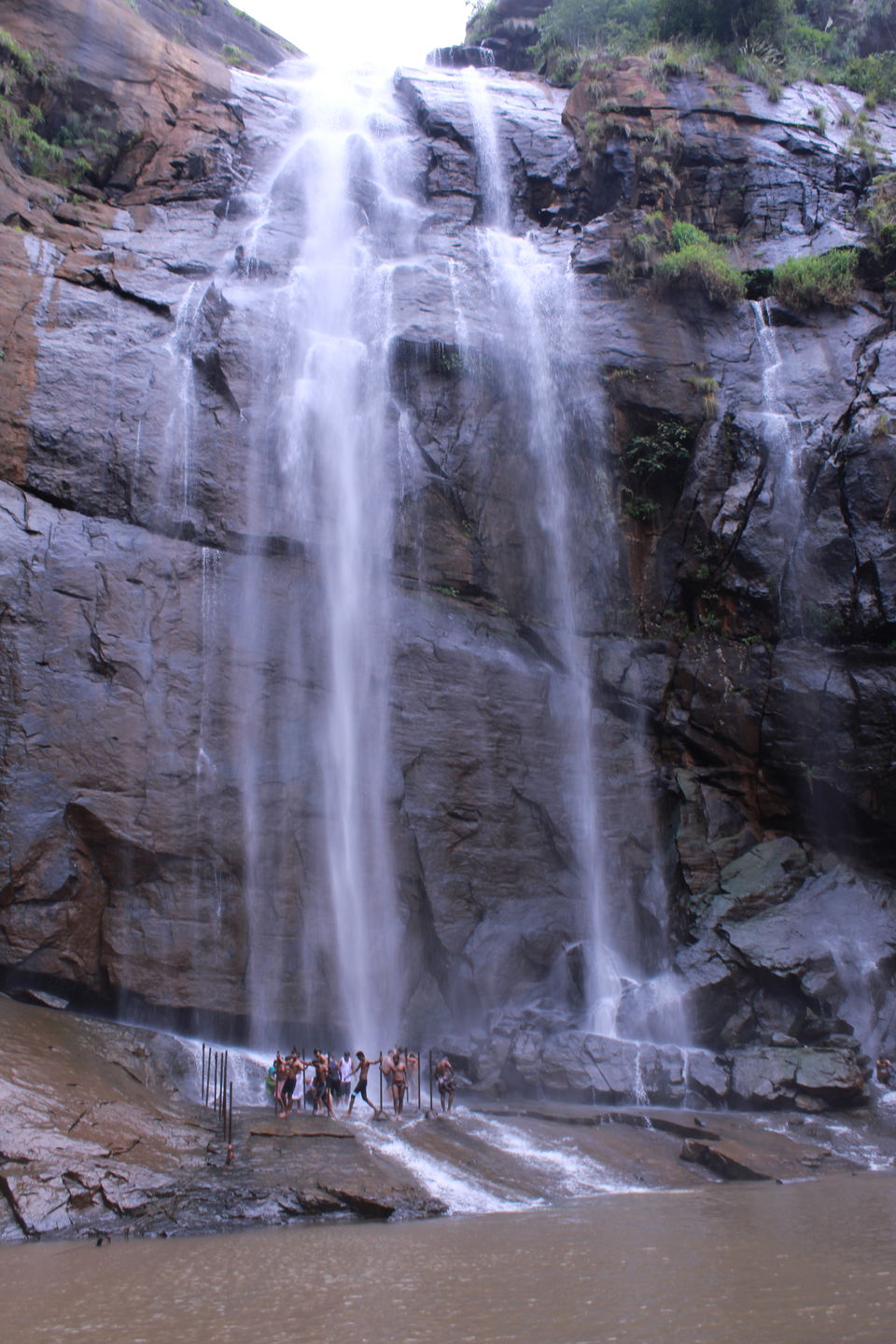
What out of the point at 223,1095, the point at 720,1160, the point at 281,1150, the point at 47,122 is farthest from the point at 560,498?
the point at 47,122

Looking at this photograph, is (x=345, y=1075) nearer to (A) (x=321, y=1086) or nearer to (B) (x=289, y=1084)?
(A) (x=321, y=1086)

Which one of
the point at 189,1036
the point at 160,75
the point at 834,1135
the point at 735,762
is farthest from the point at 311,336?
the point at 834,1135

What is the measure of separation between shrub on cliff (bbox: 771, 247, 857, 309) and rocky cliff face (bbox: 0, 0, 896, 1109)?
0.52m

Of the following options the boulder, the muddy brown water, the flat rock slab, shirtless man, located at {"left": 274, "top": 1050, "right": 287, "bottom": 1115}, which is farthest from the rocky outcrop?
the muddy brown water

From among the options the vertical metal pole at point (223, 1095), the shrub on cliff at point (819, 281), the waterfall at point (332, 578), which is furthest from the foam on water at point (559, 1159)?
the shrub on cliff at point (819, 281)

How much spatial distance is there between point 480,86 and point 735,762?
25540mm

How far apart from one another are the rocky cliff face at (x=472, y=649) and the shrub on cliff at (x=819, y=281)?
0.52 m

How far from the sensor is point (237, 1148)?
12.0m

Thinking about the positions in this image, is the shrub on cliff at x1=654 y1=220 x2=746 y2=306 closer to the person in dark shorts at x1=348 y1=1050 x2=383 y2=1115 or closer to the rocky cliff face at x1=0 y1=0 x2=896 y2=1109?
the rocky cliff face at x1=0 y1=0 x2=896 y2=1109

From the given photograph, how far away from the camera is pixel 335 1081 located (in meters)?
14.7

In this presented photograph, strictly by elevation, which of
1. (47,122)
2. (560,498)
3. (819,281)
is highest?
(47,122)

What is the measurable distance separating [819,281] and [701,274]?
3.03 metres

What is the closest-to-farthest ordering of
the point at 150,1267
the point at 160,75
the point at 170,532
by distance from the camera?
the point at 150,1267 < the point at 170,532 < the point at 160,75

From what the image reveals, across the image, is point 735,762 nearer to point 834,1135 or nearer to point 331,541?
point 834,1135
